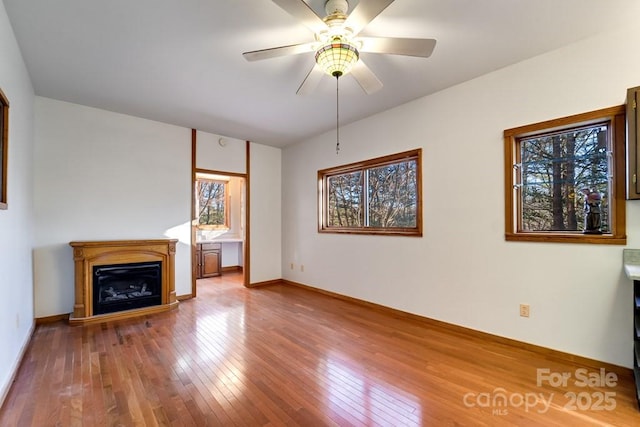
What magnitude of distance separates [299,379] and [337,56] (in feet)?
7.81

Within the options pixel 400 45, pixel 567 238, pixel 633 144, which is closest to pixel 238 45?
pixel 400 45

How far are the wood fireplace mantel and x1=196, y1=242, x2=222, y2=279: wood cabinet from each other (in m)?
2.03

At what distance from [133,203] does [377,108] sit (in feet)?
11.8

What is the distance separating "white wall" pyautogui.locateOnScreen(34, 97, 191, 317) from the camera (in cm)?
349

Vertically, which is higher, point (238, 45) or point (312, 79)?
point (238, 45)

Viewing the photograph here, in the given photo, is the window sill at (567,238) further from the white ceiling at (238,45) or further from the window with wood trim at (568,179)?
the white ceiling at (238,45)

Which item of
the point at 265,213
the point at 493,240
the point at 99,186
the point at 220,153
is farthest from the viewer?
the point at 265,213

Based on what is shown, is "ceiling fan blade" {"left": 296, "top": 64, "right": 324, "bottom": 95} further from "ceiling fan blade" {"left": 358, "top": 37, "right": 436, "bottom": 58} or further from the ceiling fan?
"ceiling fan blade" {"left": 358, "top": 37, "right": 436, "bottom": 58}

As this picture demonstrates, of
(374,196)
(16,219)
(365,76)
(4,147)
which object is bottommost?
(16,219)

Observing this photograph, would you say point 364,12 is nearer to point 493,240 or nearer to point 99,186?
point 493,240

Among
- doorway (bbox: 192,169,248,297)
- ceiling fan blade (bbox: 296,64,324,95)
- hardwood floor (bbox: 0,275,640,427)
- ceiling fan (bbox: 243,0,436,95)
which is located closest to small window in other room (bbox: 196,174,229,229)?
doorway (bbox: 192,169,248,297)

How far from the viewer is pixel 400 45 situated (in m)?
2.01

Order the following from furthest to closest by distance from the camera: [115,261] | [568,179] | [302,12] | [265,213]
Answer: [265,213] → [115,261] → [568,179] → [302,12]

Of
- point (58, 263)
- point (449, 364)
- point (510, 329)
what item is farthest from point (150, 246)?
point (510, 329)
